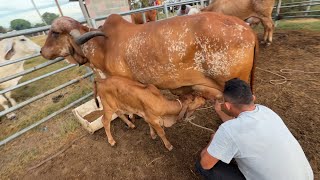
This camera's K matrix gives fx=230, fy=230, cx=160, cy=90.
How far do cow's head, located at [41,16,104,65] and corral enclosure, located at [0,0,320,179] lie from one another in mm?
1440

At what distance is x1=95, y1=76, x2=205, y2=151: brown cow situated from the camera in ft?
10.8

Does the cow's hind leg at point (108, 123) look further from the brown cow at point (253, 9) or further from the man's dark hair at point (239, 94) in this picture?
the brown cow at point (253, 9)

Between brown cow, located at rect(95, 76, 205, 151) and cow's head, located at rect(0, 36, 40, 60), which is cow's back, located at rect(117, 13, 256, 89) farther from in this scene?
cow's head, located at rect(0, 36, 40, 60)

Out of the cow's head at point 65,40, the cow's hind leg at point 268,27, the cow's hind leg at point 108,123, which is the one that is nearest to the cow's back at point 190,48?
the cow's hind leg at point 108,123

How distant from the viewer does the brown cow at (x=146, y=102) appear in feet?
10.8

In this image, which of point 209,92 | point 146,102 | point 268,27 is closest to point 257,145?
point 209,92

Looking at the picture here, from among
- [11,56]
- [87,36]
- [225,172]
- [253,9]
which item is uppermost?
[87,36]

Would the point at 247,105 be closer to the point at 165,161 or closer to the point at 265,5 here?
the point at 165,161

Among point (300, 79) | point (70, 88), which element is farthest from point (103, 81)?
point (300, 79)

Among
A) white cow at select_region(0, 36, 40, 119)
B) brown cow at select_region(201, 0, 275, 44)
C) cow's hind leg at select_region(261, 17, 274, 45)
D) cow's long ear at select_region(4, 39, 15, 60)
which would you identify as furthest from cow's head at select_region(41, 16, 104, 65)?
cow's hind leg at select_region(261, 17, 274, 45)

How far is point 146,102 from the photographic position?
10.8 feet

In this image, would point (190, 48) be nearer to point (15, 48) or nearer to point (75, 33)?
point (75, 33)

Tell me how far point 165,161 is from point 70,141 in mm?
1937

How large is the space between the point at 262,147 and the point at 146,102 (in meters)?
1.75
